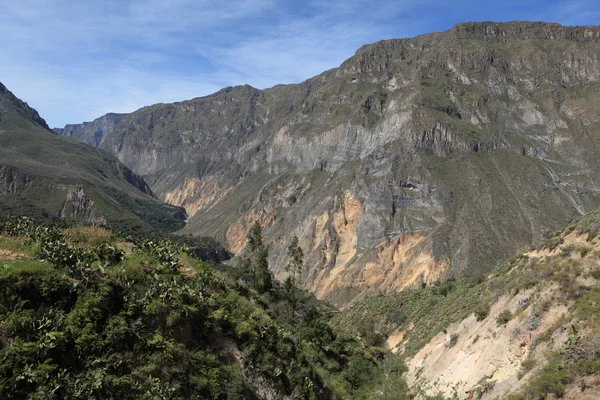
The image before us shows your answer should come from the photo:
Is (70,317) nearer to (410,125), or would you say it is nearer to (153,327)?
(153,327)

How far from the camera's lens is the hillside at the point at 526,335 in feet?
54.6

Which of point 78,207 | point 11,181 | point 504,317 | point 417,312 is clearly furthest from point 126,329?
point 11,181

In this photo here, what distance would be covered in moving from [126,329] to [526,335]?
1796 centimetres

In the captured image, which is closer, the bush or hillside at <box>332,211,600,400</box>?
hillside at <box>332,211,600,400</box>

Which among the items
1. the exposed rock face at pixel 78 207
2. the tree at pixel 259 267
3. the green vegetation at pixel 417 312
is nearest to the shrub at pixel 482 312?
the green vegetation at pixel 417 312

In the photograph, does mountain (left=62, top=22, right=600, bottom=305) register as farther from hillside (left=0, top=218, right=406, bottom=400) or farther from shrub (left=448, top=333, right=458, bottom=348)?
hillside (left=0, top=218, right=406, bottom=400)

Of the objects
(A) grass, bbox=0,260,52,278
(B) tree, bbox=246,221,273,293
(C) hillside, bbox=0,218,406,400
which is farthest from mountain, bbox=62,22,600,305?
(A) grass, bbox=0,260,52,278

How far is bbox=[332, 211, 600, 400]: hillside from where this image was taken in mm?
16656

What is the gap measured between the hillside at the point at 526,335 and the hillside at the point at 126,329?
8.44 meters

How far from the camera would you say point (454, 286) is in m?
45.9

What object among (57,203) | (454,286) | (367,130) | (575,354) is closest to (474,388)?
(575,354)

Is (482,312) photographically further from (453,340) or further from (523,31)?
(523,31)

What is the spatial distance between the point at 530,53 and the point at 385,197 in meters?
84.8

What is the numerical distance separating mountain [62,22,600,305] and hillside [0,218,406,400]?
81.4 metres
